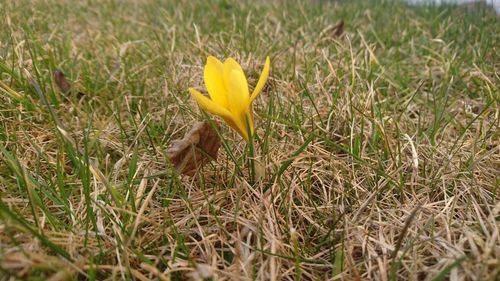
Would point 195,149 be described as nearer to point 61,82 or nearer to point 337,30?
point 61,82

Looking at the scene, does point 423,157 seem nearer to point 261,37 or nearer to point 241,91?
point 241,91

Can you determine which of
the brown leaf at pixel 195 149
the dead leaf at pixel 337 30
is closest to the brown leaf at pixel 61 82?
the brown leaf at pixel 195 149

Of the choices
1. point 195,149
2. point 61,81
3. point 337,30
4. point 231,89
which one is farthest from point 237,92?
point 337,30

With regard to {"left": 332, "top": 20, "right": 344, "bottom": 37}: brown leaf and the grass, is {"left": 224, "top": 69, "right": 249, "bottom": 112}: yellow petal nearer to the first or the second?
the grass

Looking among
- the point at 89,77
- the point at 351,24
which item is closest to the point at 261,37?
the point at 351,24

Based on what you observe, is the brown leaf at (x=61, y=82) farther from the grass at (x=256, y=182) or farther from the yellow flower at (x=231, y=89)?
the yellow flower at (x=231, y=89)

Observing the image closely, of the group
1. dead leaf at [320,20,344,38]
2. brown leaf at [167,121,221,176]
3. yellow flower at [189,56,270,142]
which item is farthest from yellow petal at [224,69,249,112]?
dead leaf at [320,20,344,38]
